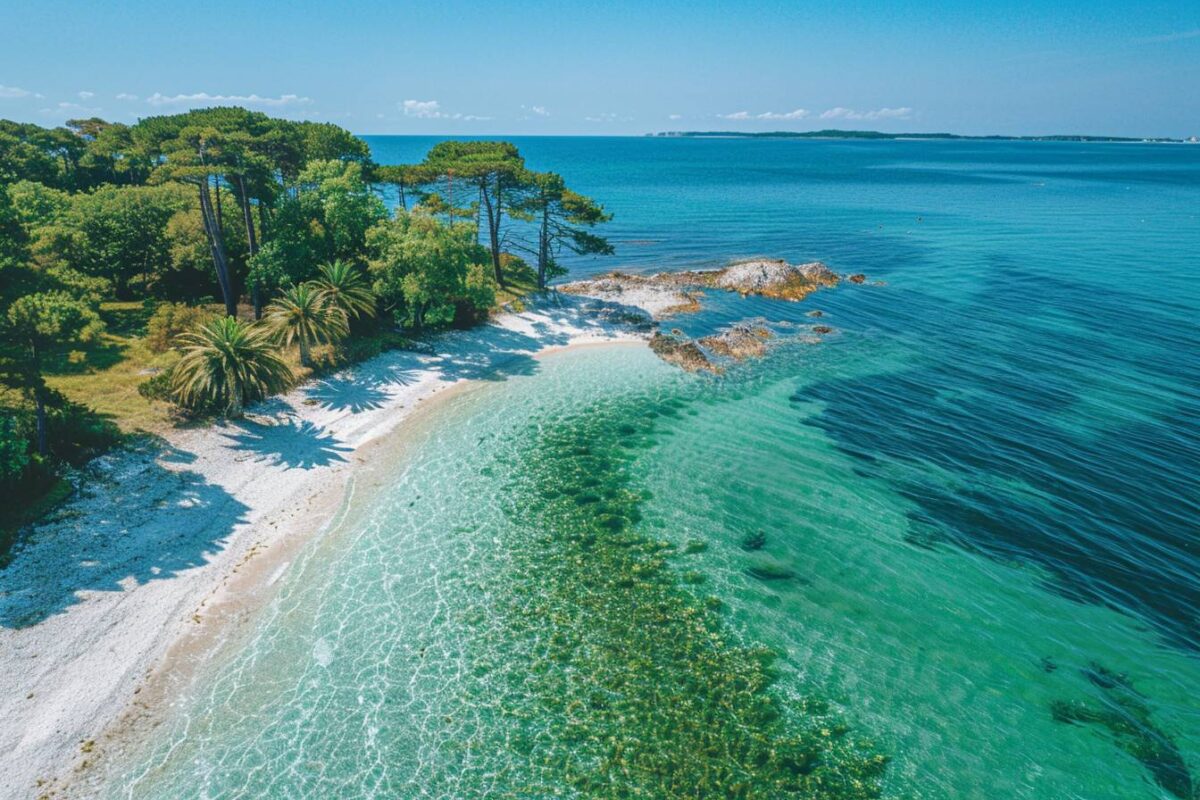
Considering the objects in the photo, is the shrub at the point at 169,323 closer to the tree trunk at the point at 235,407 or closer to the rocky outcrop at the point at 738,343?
the tree trunk at the point at 235,407

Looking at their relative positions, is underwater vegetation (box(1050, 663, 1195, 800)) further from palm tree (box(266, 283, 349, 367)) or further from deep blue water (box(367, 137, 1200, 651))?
palm tree (box(266, 283, 349, 367))

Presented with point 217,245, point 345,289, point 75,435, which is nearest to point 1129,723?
point 75,435

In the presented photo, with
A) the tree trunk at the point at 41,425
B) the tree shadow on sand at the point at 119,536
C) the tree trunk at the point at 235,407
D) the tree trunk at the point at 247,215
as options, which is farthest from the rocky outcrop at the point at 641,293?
the tree trunk at the point at 41,425

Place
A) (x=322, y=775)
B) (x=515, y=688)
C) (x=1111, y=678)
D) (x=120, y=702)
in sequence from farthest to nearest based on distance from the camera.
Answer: (x=1111, y=678) → (x=515, y=688) → (x=120, y=702) → (x=322, y=775)

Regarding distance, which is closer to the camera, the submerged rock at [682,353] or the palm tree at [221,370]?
the palm tree at [221,370]

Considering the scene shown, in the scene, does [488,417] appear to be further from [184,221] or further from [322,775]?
→ [184,221]

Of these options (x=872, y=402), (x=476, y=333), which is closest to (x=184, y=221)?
(x=476, y=333)
